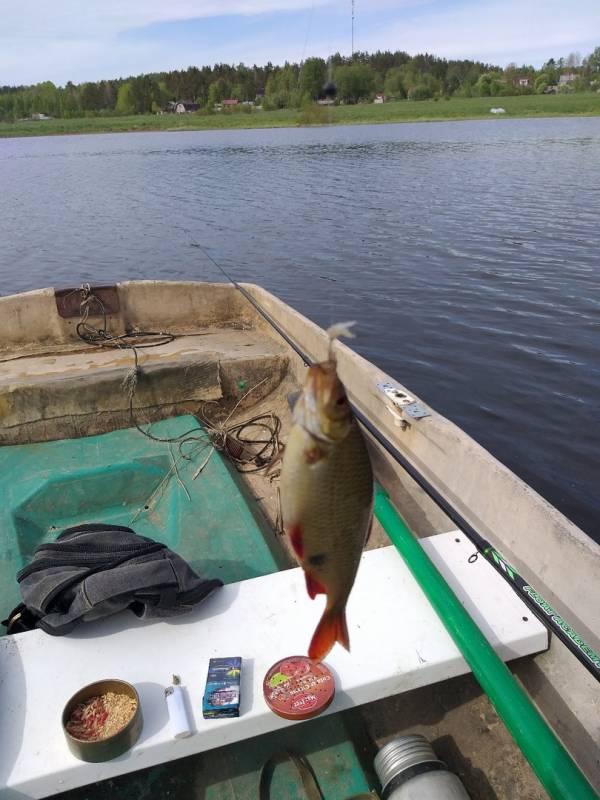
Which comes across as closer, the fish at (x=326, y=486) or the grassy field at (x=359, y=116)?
the fish at (x=326, y=486)

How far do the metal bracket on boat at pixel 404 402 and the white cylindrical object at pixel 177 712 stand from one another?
266 centimetres

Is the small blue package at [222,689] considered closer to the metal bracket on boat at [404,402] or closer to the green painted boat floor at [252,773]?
the green painted boat floor at [252,773]

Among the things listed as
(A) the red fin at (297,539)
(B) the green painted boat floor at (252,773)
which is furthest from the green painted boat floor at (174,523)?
(A) the red fin at (297,539)

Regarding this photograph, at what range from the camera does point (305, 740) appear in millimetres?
2861

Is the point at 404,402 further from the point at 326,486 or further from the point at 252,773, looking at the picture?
the point at 326,486

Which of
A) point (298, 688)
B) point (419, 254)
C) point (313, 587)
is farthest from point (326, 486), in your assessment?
point (419, 254)

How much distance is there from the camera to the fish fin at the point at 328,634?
5.07 ft

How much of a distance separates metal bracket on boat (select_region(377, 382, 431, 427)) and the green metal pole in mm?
1345

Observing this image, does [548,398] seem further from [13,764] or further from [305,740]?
[13,764]

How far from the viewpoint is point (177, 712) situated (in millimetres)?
2398

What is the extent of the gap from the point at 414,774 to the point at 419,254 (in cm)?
1425

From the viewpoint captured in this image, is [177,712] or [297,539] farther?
[177,712]

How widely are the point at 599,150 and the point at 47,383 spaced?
105 feet

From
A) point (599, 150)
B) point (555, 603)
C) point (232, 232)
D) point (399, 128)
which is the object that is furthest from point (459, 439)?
point (399, 128)
